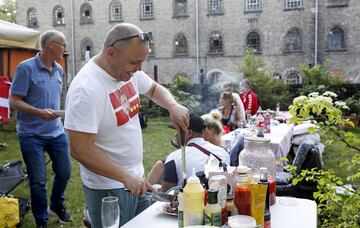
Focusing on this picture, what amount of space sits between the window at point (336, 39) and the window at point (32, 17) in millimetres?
23355

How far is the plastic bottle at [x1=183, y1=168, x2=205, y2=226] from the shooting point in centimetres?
170

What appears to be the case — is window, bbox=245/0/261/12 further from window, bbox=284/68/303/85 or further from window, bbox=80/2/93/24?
window, bbox=80/2/93/24

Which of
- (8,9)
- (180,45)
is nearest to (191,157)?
(180,45)

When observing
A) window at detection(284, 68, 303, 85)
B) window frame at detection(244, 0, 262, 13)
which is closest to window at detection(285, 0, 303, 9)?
window frame at detection(244, 0, 262, 13)

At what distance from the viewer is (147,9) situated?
29.5m

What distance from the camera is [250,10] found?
26.7m

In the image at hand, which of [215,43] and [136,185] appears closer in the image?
[136,185]

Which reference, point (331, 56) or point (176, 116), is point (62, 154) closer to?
point (176, 116)

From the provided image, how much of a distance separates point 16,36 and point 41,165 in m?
1.91

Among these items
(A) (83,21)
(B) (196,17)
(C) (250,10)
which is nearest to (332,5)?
(C) (250,10)

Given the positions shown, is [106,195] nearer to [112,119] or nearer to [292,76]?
[112,119]

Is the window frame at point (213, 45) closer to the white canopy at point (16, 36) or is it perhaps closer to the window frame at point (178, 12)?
the window frame at point (178, 12)

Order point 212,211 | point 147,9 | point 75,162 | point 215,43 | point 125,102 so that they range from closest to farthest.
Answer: point 212,211 → point 125,102 → point 75,162 → point 215,43 → point 147,9

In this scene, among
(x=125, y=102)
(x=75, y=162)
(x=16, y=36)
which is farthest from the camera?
(x=75, y=162)
